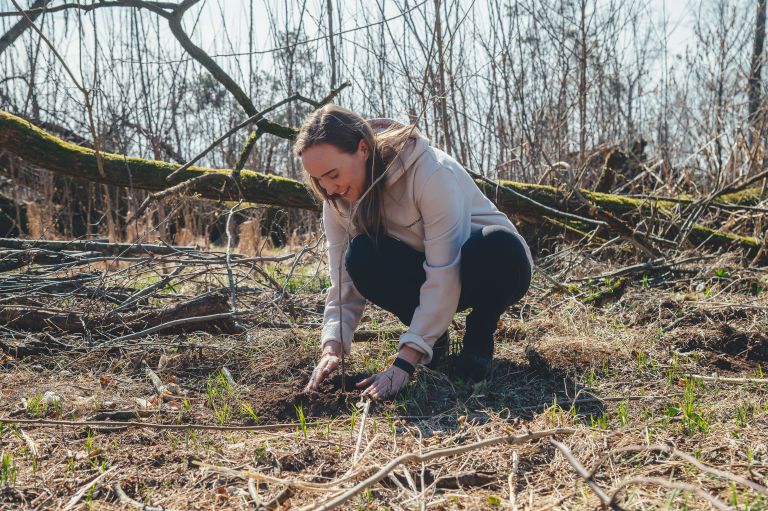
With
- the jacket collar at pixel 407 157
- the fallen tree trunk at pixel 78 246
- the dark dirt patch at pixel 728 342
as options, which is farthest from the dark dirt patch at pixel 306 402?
the fallen tree trunk at pixel 78 246

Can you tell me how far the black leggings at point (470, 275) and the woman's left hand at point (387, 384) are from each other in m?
0.40

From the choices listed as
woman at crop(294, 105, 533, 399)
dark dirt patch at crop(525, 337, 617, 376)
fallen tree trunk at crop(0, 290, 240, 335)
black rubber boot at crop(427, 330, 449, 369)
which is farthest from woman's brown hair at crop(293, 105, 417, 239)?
fallen tree trunk at crop(0, 290, 240, 335)

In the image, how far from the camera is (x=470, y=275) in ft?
7.91

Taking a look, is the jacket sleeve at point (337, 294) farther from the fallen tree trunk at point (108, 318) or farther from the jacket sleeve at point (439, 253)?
the fallen tree trunk at point (108, 318)

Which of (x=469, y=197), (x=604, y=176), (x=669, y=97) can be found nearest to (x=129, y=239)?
(x=604, y=176)

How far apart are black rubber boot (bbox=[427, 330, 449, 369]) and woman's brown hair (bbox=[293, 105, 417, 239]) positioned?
610mm

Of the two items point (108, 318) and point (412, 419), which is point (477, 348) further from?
point (108, 318)

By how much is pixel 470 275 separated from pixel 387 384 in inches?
19.0

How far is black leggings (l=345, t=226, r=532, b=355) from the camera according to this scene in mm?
2404

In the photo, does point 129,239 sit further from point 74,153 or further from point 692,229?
point 692,229

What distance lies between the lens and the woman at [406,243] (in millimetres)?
2271

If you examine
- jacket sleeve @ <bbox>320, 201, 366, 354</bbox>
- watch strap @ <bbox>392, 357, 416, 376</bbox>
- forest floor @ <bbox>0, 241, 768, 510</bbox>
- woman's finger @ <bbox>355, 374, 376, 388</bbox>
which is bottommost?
forest floor @ <bbox>0, 241, 768, 510</bbox>

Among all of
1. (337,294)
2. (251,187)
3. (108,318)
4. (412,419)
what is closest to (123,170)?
(251,187)

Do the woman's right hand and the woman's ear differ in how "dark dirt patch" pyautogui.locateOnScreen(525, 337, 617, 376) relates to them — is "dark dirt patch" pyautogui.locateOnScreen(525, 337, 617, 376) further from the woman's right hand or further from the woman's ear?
the woman's ear
